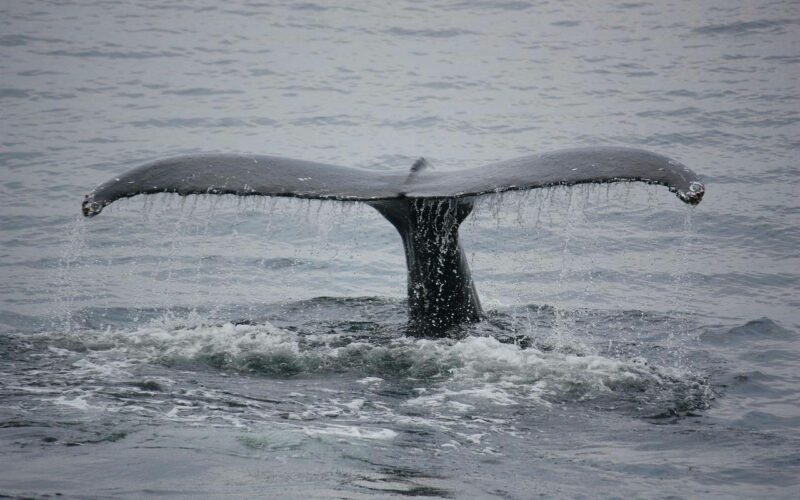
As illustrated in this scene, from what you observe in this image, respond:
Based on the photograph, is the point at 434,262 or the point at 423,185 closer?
the point at 423,185

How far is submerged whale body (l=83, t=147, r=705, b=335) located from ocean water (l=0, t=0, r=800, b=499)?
234mm

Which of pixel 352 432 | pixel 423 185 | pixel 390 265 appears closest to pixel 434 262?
pixel 423 185

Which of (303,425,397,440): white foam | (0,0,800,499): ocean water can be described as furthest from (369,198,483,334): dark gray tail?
(303,425,397,440): white foam

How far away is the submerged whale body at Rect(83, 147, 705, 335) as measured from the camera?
635cm

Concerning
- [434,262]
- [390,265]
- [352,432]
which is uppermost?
[434,262]

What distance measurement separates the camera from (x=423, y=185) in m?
6.94

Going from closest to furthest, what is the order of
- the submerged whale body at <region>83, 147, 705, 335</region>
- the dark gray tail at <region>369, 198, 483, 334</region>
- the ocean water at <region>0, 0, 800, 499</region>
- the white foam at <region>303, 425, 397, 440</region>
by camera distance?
the ocean water at <region>0, 0, 800, 499</region>
the white foam at <region>303, 425, 397, 440</region>
the submerged whale body at <region>83, 147, 705, 335</region>
the dark gray tail at <region>369, 198, 483, 334</region>

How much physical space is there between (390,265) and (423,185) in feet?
15.3

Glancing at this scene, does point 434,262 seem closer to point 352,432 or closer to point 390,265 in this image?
point 352,432

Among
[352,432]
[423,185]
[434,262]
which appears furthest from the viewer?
[434,262]

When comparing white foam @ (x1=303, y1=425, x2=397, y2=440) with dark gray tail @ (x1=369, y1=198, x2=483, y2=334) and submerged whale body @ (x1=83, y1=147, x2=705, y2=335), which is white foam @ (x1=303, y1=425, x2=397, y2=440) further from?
dark gray tail @ (x1=369, y1=198, x2=483, y2=334)

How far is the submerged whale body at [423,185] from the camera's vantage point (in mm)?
6352

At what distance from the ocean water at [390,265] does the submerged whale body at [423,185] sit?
0.23 meters

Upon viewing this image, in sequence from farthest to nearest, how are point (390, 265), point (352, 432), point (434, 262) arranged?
point (390, 265)
point (434, 262)
point (352, 432)
